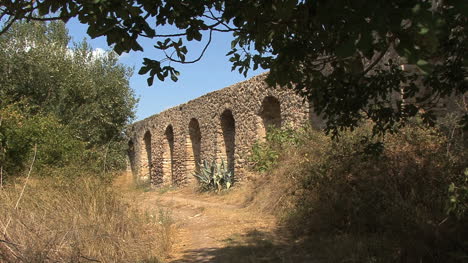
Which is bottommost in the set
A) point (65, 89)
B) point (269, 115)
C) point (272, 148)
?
point (272, 148)

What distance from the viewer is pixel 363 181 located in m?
5.11

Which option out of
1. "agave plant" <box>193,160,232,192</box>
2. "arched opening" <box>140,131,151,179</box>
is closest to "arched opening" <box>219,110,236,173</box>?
"agave plant" <box>193,160,232,192</box>

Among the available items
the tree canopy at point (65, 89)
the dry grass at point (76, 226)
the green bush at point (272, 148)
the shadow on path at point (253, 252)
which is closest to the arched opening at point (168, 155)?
the tree canopy at point (65, 89)

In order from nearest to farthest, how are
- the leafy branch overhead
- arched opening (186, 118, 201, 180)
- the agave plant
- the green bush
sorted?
the leafy branch overhead < the green bush < the agave plant < arched opening (186, 118, 201, 180)

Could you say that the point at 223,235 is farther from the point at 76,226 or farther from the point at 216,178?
the point at 216,178

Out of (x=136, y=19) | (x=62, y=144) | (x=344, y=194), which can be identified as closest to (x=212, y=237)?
(x=344, y=194)

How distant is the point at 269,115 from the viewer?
1091cm

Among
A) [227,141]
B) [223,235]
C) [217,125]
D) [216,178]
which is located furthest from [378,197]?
[227,141]

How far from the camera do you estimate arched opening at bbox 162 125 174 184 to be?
17.4m

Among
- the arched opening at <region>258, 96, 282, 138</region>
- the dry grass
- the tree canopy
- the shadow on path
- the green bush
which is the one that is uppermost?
the tree canopy

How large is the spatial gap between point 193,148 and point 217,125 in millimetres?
2885

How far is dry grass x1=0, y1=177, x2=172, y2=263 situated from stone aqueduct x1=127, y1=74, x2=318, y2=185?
4761mm

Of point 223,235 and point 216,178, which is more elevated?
point 216,178

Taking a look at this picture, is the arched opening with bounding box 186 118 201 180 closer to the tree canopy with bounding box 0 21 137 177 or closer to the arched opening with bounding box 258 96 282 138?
the tree canopy with bounding box 0 21 137 177
